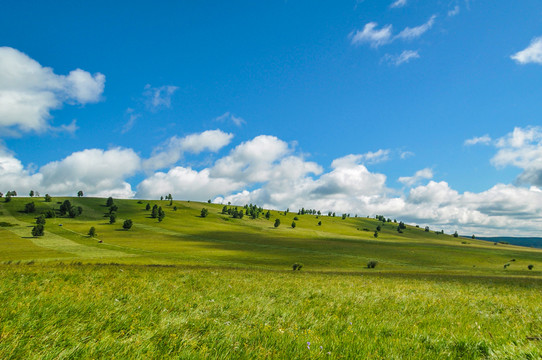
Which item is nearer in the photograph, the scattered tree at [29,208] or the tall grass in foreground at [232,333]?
the tall grass in foreground at [232,333]


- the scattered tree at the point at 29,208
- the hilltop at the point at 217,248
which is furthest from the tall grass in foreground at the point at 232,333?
the scattered tree at the point at 29,208

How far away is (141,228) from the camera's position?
486ft

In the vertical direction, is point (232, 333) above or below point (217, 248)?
above

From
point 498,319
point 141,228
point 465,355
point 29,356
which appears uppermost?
point 29,356

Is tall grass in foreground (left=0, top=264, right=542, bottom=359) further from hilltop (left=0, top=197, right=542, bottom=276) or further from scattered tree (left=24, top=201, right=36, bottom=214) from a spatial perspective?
scattered tree (left=24, top=201, right=36, bottom=214)

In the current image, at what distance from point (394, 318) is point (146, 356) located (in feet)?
18.7

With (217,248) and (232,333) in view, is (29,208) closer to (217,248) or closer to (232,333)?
(217,248)

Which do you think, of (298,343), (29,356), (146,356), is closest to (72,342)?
(29,356)

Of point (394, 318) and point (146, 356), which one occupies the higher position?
point (146, 356)

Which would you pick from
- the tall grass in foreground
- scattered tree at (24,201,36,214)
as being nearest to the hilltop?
scattered tree at (24,201,36,214)

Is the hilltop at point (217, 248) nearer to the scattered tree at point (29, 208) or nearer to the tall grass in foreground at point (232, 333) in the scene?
the scattered tree at point (29, 208)

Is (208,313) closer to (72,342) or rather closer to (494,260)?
(72,342)

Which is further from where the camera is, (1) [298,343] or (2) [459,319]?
(2) [459,319]

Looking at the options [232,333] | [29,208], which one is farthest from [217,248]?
[29,208]
